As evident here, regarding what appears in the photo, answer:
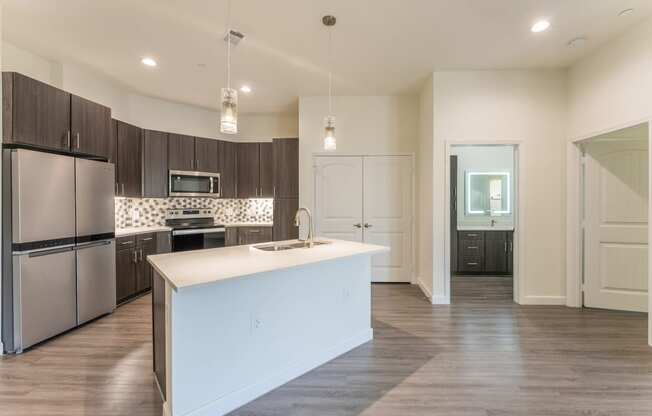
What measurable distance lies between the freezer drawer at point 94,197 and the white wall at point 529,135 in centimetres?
380

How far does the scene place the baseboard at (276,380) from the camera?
187cm

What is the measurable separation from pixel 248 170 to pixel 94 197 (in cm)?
255

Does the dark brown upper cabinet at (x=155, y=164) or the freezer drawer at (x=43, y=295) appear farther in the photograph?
the dark brown upper cabinet at (x=155, y=164)

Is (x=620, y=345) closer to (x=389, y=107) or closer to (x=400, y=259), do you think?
(x=400, y=259)

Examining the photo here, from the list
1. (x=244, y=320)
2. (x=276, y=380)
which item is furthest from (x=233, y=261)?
(x=276, y=380)

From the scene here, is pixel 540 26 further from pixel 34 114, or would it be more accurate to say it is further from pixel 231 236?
pixel 231 236

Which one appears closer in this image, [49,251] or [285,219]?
[49,251]

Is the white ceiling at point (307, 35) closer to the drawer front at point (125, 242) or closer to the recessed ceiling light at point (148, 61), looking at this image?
the recessed ceiling light at point (148, 61)

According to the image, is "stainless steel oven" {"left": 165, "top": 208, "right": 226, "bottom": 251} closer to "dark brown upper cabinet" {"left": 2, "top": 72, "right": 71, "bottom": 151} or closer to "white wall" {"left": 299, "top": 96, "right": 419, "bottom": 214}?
"white wall" {"left": 299, "top": 96, "right": 419, "bottom": 214}

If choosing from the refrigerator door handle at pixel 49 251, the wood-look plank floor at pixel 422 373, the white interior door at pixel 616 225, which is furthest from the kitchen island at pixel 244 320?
the white interior door at pixel 616 225

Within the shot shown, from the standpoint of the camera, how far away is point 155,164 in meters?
4.70

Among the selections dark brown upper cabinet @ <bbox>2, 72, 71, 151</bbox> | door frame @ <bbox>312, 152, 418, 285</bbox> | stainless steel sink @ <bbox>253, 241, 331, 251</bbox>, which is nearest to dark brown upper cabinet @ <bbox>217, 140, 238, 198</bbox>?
door frame @ <bbox>312, 152, 418, 285</bbox>

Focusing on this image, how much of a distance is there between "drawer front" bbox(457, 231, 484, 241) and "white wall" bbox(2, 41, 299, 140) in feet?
11.5

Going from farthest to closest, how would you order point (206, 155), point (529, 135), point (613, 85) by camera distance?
point (206, 155), point (529, 135), point (613, 85)
